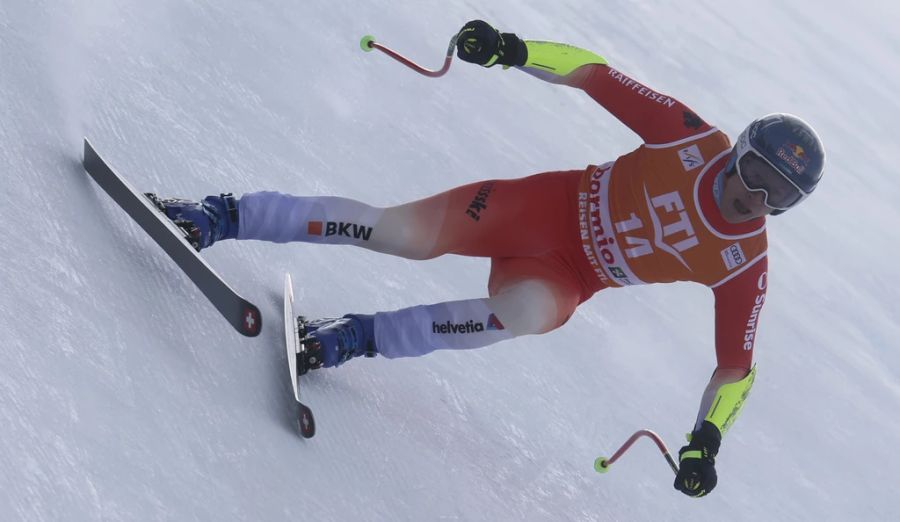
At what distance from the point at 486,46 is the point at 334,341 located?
936 mm

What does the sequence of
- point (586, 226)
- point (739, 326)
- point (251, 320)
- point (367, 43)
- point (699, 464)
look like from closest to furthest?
point (251, 320) → point (699, 464) → point (739, 326) → point (586, 226) → point (367, 43)

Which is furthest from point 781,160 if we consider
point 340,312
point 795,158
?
point 340,312

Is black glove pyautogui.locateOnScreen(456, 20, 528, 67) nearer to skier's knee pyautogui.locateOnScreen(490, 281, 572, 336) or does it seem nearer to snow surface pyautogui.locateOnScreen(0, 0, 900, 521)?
skier's knee pyautogui.locateOnScreen(490, 281, 572, 336)

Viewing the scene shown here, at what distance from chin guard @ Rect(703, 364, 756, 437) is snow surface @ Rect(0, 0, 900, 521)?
0.55m

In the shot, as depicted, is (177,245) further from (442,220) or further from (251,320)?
(442,220)

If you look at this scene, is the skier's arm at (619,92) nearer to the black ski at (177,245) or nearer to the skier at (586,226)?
the skier at (586,226)

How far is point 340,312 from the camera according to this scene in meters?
3.21

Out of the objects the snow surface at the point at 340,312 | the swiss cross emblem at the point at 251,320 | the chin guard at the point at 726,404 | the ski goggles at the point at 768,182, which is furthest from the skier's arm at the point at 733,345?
the swiss cross emblem at the point at 251,320

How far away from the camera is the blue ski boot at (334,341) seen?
9.09 ft

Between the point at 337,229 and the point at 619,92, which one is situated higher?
the point at 619,92

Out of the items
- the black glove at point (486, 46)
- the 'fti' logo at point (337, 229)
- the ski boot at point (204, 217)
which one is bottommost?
the ski boot at point (204, 217)

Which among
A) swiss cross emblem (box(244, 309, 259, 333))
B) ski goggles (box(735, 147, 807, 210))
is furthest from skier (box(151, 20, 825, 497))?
swiss cross emblem (box(244, 309, 259, 333))

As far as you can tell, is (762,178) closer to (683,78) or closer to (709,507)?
(709,507)

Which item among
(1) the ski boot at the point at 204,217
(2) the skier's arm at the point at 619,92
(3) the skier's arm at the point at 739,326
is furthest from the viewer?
(2) the skier's arm at the point at 619,92
